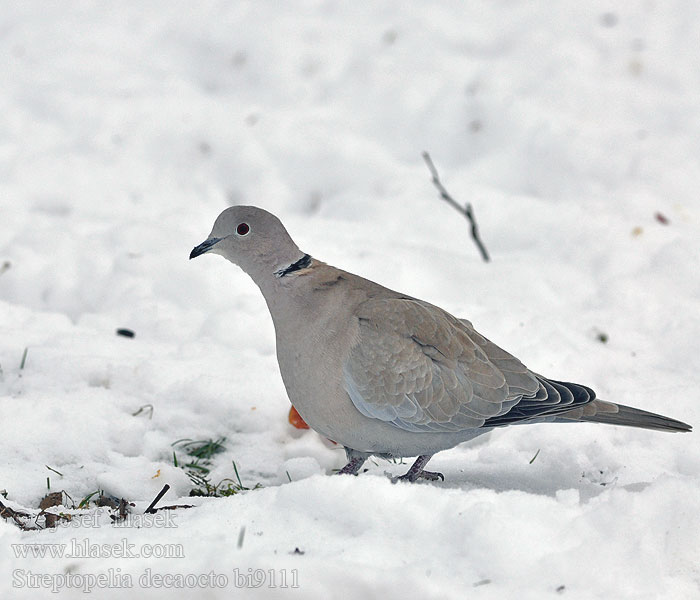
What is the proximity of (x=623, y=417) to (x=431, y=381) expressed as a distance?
0.70 metres

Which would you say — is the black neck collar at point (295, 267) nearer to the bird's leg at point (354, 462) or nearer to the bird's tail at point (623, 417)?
the bird's leg at point (354, 462)

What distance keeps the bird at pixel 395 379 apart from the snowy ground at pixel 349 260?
247mm

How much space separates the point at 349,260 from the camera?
515cm

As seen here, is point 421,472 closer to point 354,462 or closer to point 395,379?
point 354,462

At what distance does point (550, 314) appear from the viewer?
4.83m

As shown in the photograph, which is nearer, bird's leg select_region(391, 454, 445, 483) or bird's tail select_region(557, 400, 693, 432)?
bird's tail select_region(557, 400, 693, 432)

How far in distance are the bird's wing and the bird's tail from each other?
6cm

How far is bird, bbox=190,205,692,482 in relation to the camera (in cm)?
314

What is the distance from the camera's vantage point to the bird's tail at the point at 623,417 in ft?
10.2

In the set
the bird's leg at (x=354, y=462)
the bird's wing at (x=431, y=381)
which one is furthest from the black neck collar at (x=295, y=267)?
the bird's leg at (x=354, y=462)

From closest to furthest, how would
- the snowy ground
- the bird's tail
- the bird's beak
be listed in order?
the snowy ground
the bird's tail
the bird's beak

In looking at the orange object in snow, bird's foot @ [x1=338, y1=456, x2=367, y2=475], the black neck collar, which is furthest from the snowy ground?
the black neck collar

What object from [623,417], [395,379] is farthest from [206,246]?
[623,417]

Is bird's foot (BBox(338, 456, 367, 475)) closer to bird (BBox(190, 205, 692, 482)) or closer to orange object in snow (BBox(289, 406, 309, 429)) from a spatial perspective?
bird (BBox(190, 205, 692, 482))
